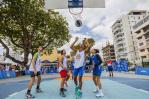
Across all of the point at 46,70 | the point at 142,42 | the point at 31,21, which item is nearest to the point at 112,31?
the point at 142,42

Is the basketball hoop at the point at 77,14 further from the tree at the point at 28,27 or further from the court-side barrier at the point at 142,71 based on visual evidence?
the tree at the point at 28,27

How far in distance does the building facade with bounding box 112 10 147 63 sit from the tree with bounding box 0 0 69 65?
78.3 m

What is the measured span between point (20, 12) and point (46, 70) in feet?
56.2

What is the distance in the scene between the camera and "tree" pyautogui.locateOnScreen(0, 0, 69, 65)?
4800 centimetres

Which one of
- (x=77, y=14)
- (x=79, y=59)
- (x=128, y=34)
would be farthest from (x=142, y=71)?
(x=128, y=34)

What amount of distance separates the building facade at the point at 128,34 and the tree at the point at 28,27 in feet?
257

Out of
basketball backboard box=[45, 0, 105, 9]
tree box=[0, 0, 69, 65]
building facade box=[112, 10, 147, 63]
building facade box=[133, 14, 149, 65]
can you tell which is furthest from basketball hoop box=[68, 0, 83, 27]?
building facade box=[112, 10, 147, 63]

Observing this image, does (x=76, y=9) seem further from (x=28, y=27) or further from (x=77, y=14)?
(x=28, y=27)

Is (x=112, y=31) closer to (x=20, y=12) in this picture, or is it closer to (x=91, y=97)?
(x=20, y=12)

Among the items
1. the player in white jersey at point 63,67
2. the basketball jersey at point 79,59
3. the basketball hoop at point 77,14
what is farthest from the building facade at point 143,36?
the basketball jersey at point 79,59

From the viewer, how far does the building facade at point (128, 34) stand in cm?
13262

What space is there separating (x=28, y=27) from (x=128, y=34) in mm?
89986

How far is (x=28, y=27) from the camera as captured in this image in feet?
170

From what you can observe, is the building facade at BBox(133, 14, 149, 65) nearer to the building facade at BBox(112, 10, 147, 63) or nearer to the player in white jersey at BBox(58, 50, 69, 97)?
the building facade at BBox(112, 10, 147, 63)
